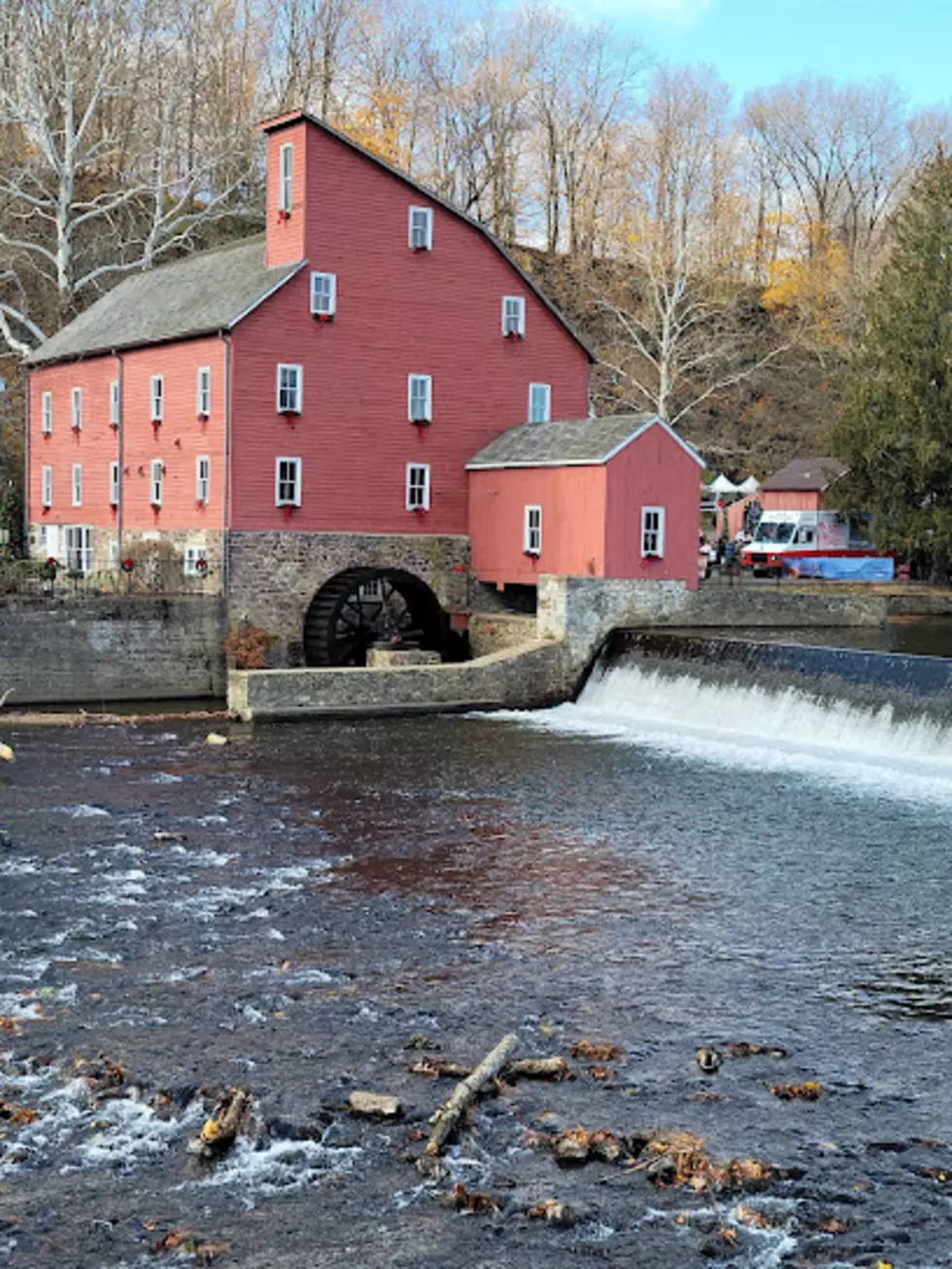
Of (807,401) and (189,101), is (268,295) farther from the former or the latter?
(807,401)

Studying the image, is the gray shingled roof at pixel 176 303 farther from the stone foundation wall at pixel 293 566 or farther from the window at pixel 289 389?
the stone foundation wall at pixel 293 566

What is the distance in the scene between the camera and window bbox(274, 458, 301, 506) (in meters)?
31.8

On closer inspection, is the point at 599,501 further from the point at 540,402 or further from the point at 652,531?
the point at 540,402

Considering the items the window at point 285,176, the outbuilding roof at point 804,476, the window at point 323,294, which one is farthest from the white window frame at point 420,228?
the outbuilding roof at point 804,476

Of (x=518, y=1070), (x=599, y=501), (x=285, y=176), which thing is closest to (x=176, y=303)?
(x=285, y=176)

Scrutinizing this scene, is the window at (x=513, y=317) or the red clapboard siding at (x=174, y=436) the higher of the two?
the window at (x=513, y=317)

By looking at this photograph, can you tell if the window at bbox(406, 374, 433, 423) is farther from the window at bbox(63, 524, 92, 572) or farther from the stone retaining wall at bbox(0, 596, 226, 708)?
the window at bbox(63, 524, 92, 572)

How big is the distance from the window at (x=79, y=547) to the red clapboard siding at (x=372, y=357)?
8184 mm

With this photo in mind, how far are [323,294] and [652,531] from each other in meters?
8.40

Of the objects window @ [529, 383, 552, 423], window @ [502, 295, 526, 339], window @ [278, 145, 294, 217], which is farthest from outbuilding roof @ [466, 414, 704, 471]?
window @ [278, 145, 294, 217]

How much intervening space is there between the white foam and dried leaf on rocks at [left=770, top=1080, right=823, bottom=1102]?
32.4 feet

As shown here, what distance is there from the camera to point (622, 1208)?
8.62 m

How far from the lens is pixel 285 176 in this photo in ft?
106

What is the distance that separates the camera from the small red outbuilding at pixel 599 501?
30.7 metres
